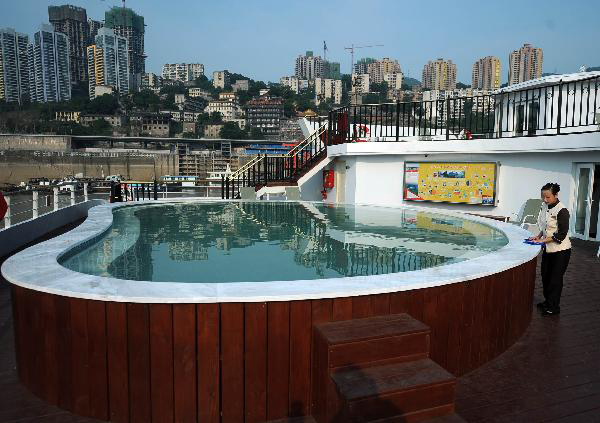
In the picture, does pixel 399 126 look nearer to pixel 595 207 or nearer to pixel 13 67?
pixel 595 207

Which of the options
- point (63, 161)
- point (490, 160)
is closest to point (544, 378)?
point (490, 160)

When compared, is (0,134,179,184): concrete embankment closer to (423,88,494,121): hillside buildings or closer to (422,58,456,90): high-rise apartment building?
(423,88,494,121): hillside buildings

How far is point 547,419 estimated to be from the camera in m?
2.78

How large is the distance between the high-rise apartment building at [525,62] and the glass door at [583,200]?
87.8 m

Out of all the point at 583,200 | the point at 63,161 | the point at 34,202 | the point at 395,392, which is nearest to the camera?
the point at 395,392

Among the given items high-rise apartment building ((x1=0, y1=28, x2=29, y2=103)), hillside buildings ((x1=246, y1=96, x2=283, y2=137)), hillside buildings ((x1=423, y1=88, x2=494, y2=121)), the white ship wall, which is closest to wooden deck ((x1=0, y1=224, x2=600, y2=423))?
the white ship wall

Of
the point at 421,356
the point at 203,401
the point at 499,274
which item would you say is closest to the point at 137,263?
the point at 203,401

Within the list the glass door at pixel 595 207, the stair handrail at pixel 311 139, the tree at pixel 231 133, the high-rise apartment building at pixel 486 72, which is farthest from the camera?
the tree at pixel 231 133

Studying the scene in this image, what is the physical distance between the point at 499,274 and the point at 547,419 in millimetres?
1189

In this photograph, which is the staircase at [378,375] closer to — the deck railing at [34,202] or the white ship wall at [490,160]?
the deck railing at [34,202]

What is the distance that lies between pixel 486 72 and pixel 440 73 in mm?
24948

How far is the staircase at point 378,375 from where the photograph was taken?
233 centimetres

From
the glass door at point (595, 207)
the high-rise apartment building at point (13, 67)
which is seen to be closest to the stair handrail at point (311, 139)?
the glass door at point (595, 207)

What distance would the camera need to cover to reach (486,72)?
138 metres
